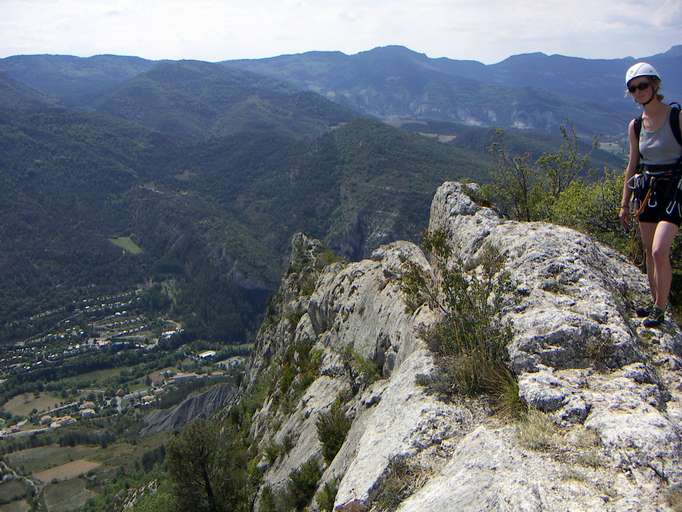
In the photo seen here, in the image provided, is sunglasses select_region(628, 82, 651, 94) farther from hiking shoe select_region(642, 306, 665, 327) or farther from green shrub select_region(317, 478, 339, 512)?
green shrub select_region(317, 478, 339, 512)

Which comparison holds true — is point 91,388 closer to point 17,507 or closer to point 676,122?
point 17,507

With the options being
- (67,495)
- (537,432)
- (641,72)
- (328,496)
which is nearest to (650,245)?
(641,72)

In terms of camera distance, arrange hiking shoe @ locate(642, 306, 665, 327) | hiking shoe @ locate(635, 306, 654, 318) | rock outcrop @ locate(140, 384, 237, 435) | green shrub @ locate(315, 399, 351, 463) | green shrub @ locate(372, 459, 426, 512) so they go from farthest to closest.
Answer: rock outcrop @ locate(140, 384, 237, 435), green shrub @ locate(315, 399, 351, 463), hiking shoe @ locate(635, 306, 654, 318), hiking shoe @ locate(642, 306, 665, 327), green shrub @ locate(372, 459, 426, 512)

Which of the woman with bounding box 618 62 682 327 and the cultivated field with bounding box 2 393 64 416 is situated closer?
the woman with bounding box 618 62 682 327

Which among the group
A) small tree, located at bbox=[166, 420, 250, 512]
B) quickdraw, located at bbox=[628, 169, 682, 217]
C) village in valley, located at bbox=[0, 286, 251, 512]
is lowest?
village in valley, located at bbox=[0, 286, 251, 512]

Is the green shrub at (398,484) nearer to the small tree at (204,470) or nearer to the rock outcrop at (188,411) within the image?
the small tree at (204,470)

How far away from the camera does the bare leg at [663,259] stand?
650 cm

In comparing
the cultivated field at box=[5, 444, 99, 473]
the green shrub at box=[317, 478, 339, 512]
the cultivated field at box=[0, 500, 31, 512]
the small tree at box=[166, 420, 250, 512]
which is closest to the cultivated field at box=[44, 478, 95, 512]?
the cultivated field at box=[0, 500, 31, 512]

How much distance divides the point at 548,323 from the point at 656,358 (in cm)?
133

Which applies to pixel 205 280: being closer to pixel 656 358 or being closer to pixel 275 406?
pixel 275 406

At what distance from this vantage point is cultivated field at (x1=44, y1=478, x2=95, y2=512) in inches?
3191

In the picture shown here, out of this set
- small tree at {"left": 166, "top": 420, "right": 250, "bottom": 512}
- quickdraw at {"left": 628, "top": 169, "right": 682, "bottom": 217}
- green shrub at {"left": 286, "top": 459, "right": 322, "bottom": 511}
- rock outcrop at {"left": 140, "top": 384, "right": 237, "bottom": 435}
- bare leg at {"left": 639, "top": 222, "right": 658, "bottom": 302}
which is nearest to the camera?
quickdraw at {"left": 628, "top": 169, "right": 682, "bottom": 217}

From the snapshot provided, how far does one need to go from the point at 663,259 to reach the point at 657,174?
1.18 m

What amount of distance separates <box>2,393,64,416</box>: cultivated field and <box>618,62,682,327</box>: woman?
487ft
